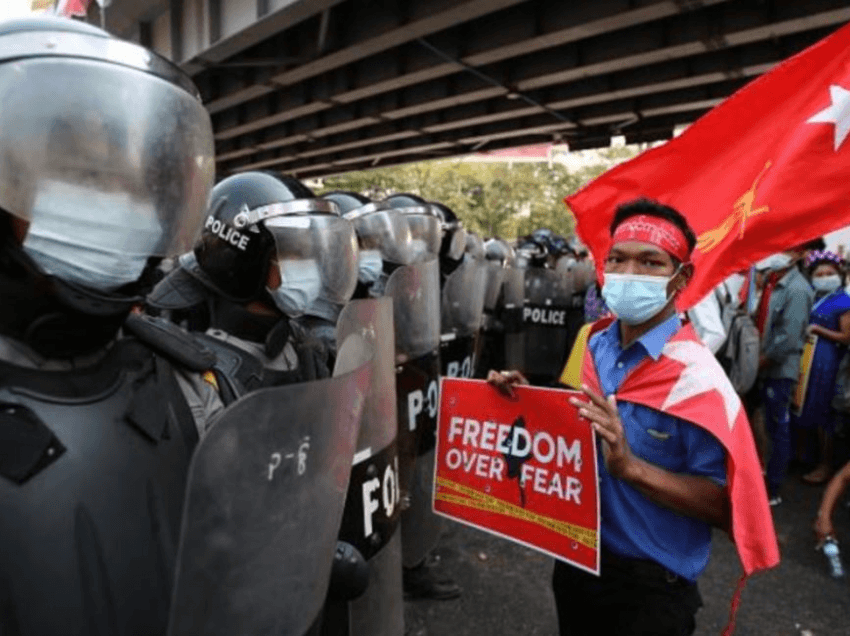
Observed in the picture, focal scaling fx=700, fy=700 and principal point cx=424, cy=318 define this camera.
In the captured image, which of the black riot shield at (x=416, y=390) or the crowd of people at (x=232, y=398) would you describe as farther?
the black riot shield at (x=416, y=390)

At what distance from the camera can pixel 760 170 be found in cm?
270

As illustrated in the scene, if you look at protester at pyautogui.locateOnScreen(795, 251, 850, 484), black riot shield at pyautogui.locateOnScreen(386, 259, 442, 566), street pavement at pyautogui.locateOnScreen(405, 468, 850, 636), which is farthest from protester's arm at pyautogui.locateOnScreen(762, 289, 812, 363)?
black riot shield at pyautogui.locateOnScreen(386, 259, 442, 566)

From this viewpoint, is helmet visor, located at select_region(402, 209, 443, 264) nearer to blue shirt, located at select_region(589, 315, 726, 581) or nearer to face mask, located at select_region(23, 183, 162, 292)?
blue shirt, located at select_region(589, 315, 726, 581)

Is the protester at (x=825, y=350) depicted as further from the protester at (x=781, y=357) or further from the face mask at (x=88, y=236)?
the face mask at (x=88, y=236)

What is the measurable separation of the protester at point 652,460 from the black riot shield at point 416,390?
2.73 ft

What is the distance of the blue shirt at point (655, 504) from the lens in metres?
1.86

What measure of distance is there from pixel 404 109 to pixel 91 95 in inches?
528

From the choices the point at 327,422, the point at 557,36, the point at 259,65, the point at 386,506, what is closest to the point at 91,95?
the point at 327,422

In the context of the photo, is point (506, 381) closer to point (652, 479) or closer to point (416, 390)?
point (652, 479)

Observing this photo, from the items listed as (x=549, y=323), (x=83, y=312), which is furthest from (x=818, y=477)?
(x=83, y=312)

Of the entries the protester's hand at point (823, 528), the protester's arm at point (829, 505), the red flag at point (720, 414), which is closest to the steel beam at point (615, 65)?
the protester's arm at point (829, 505)

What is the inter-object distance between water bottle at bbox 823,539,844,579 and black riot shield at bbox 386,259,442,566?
2.45 metres

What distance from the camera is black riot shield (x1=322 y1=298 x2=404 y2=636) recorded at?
1.80 m

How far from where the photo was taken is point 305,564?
1.06m
